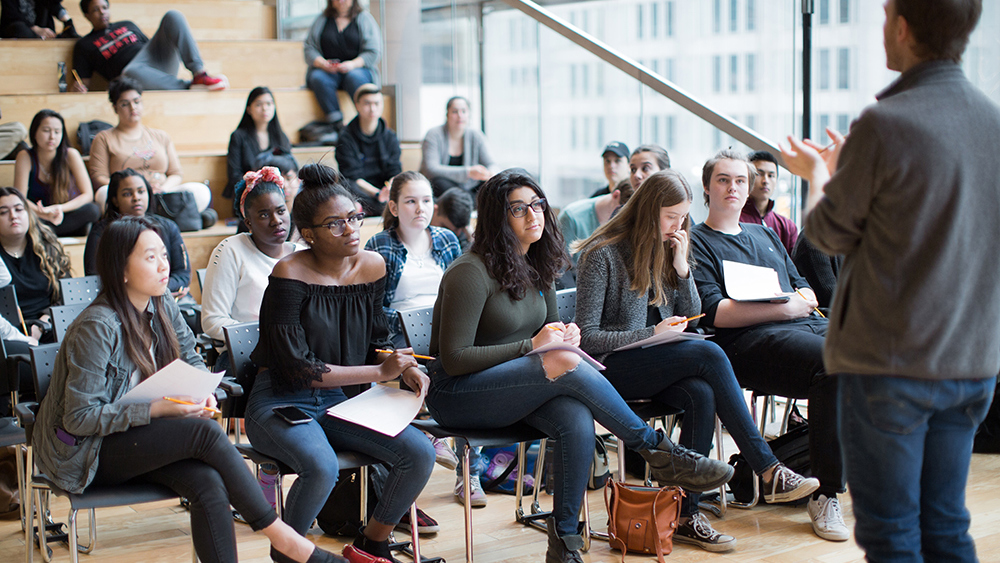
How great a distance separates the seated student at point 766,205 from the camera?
4.15 meters

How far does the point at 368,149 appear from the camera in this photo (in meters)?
5.91

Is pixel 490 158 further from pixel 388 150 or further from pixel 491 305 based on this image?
pixel 491 305

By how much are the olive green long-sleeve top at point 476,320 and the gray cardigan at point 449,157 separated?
9.98 ft

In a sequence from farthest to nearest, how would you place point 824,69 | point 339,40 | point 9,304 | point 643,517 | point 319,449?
1. point 339,40
2. point 824,69
3. point 9,304
4. point 643,517
5. point 319,449

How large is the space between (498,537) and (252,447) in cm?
89

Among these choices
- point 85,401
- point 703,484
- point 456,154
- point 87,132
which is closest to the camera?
point 85,401

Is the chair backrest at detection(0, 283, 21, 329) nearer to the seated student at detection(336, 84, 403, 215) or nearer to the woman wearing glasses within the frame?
the woman wearing glasses

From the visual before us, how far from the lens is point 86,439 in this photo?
231 centimetres

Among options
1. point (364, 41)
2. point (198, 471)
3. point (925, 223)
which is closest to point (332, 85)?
point (364, 41)

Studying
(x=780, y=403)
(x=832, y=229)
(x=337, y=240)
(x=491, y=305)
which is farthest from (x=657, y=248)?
(x=780, y=403)

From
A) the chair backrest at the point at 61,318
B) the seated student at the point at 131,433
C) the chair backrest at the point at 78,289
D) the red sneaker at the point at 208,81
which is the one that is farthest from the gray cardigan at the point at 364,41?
the seated student at the point at 131,433

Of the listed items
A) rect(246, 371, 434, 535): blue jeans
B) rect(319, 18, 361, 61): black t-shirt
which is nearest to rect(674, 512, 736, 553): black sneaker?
rect(246, 371, 434, 535): blue jeans

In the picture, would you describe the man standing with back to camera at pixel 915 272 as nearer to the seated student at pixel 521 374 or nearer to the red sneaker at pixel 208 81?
the seated student at pixel 521 374

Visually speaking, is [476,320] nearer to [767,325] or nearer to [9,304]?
[767,325]
